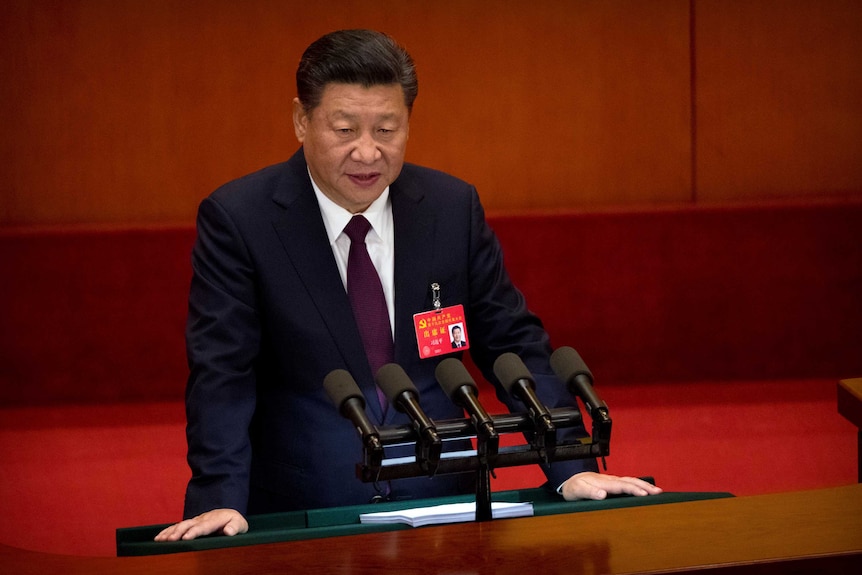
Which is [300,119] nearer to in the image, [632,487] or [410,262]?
[410,262]

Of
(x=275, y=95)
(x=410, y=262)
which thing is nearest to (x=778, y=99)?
(x=275, y=95)

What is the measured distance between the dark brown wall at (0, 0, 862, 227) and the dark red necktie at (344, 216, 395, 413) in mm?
2348

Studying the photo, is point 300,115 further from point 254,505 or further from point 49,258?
point 49,258

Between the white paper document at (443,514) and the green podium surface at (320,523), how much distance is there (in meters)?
0.02

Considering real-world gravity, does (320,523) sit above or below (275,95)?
below

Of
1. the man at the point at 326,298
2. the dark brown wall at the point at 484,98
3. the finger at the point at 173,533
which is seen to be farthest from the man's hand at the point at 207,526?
the dark brown wall at the point at 484,98

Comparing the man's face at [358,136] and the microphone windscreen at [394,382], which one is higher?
the man's face at [358,136]

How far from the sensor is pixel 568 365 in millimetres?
1581

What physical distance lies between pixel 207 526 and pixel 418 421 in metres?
0.45

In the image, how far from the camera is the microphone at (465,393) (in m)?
1.49

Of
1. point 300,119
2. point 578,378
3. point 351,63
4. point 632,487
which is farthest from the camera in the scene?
point 300,119

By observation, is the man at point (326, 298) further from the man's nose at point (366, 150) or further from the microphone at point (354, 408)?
the microphone at point (354, 408)

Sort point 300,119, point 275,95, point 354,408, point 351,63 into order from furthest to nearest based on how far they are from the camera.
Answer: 1. point 275,95
2. point 300,119
3. point 351,63
4. point 354,408

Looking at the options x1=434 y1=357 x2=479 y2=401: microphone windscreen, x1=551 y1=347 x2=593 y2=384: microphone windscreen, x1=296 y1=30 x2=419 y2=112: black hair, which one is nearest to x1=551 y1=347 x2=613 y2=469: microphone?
x1=551 y1=347 x2=593 y2=384: microphone windscreen
